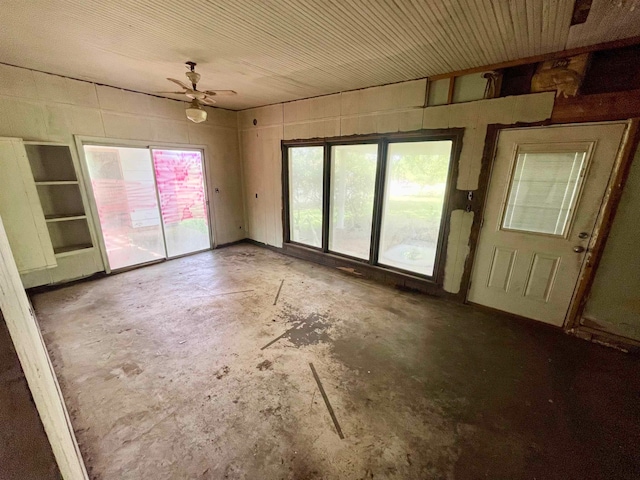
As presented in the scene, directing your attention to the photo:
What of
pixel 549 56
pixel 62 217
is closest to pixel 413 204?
pixel 549 56

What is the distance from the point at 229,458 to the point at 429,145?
370cm

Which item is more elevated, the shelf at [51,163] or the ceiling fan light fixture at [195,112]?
the ceiling fan light fixture at [195,112]

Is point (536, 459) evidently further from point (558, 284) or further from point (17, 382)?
point (17, 382)

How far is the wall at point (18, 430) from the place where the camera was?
33cm

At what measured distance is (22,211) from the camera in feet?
10.2

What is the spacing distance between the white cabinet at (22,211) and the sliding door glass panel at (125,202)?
27.1 inches

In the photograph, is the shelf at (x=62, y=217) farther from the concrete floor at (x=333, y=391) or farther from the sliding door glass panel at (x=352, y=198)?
the sliding door glass panel at (x=352, y=198)

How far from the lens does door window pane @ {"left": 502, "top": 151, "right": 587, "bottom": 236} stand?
256 centimetres

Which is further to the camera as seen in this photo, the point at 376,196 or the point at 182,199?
the point at 182,199

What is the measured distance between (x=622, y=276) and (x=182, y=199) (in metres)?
6.03

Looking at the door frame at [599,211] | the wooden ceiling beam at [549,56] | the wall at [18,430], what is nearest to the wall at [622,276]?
the door frame at [599,211]

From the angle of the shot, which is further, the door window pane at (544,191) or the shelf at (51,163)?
the shelf at (51,163)

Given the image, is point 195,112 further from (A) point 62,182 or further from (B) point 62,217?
(B) point 62,217

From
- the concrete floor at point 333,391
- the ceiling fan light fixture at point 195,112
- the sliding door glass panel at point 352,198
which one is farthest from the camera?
the sliding door glass panel at point 352,198
